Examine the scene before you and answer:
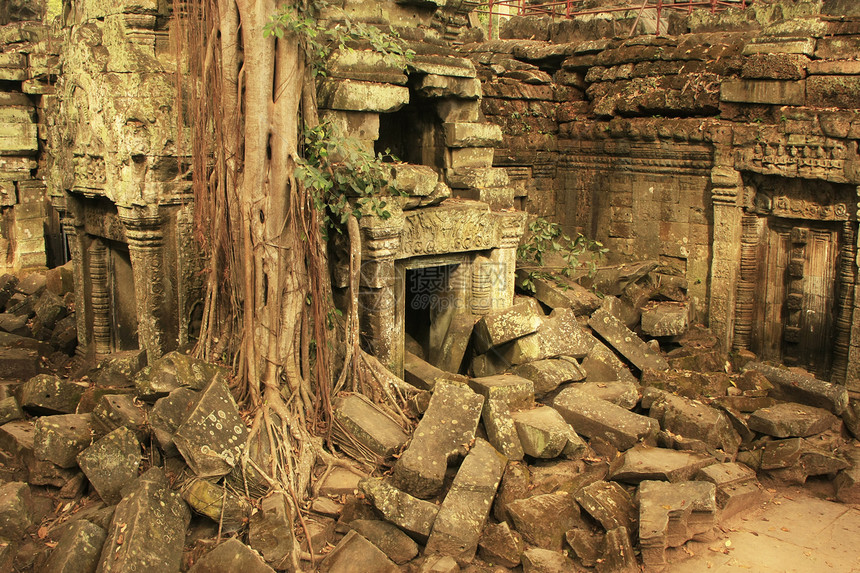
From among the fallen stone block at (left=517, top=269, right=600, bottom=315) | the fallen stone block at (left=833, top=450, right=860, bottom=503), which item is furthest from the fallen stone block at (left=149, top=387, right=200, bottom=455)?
the fallen stone block at (left=833, top=450, right=860, bottom=503)

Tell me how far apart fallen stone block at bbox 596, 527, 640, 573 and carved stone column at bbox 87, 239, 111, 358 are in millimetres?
5714

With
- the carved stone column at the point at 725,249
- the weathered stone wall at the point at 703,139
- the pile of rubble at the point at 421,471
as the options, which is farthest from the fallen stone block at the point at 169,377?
the carved stone column at the point at 725,249

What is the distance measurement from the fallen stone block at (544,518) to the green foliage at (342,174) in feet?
7.96

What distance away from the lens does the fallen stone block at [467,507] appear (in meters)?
4.74

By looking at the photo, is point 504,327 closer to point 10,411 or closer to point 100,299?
point 10,411

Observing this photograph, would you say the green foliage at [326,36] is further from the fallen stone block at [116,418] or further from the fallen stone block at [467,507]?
the fallen stone block at [467,507]

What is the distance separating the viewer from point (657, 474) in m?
5.38

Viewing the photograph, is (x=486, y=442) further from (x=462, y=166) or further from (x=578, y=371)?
(x=462, y=166)

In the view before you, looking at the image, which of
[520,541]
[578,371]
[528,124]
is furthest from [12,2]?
[520,541]

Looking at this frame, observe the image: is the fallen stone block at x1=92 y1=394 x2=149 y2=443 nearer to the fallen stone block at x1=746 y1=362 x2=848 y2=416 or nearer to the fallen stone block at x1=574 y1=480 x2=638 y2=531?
the fallen stone block at x1=574 y1=480 x2=638 y2=531

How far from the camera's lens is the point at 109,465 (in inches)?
190

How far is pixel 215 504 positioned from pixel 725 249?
241 inches

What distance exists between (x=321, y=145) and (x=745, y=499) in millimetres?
4076

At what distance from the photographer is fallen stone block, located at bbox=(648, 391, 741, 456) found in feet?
20.0
